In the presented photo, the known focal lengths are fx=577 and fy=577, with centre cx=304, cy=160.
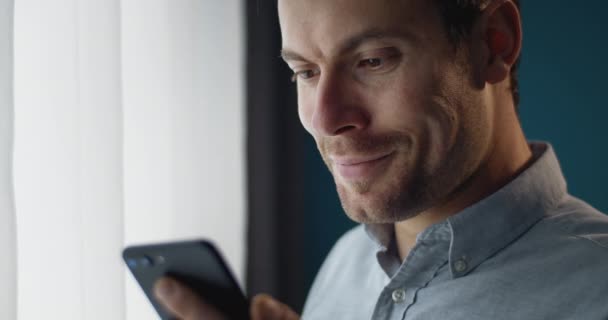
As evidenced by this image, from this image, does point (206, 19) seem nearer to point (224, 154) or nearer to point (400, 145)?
point (224, 154)

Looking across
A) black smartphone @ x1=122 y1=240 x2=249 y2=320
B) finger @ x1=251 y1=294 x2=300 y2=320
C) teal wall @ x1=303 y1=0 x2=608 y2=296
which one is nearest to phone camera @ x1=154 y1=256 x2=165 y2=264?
black smartphone @ x1=122 y1=240 x2=249 y2=320

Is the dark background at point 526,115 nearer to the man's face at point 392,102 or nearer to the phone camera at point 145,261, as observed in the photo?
the man's face at point 392,102

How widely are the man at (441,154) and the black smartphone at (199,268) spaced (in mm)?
354

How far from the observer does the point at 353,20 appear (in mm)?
1019

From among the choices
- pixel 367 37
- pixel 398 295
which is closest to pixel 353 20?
pixel 367 37

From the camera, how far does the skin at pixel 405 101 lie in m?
1.02

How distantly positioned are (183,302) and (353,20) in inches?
22.0

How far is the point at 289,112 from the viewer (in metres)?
2.36

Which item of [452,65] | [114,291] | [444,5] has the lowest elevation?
[114,291]

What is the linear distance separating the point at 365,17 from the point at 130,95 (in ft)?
2.47

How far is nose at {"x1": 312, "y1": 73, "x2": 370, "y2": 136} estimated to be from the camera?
3.44 feet

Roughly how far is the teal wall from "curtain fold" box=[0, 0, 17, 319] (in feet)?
5.84

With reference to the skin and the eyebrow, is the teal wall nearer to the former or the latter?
the skin

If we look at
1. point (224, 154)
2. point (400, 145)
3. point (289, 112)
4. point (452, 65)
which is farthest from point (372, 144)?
point (289, 112)
